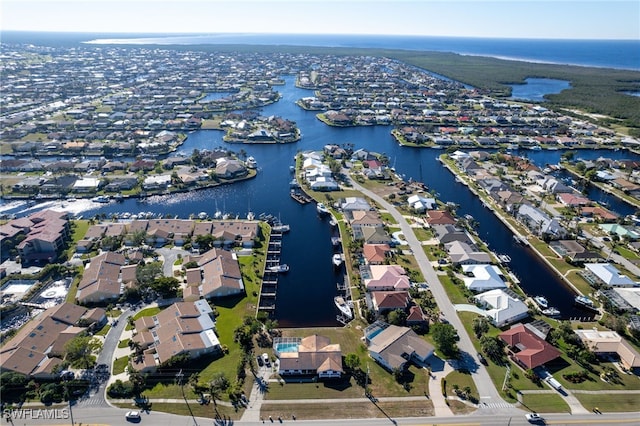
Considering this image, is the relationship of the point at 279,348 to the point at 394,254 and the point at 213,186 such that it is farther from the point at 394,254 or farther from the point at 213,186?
the point at 213,186

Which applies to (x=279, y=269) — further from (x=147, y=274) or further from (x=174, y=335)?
(x=174, y=335)

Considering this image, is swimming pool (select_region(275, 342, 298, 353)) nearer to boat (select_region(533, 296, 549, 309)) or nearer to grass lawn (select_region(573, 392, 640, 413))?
grass lawn (select_region(573, 392, 640, 413))

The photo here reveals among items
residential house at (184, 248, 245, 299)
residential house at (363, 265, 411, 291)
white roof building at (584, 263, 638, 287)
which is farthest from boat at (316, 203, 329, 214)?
white roof building at (584, 263, 638, 287)

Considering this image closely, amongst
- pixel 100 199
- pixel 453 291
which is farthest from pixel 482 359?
pixel 100 199

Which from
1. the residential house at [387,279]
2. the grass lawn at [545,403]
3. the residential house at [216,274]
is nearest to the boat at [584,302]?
the grass lawn at [545,403]

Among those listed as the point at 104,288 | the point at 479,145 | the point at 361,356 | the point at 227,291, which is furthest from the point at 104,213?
the point at 479,145

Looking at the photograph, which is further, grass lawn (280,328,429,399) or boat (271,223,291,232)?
boat (271,223,291,232)
